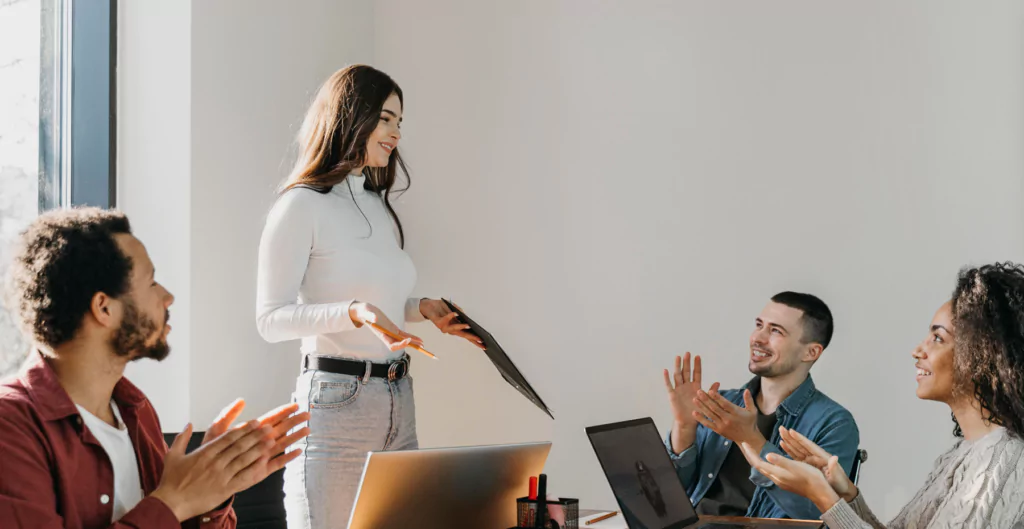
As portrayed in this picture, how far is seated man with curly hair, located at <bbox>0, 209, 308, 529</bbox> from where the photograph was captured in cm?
137

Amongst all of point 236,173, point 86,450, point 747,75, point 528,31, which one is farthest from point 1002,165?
point 86,450

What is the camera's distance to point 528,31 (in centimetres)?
388

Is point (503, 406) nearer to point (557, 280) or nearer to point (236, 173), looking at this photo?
point (557, 280)

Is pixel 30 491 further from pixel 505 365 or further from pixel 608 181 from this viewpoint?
pixel 608 181

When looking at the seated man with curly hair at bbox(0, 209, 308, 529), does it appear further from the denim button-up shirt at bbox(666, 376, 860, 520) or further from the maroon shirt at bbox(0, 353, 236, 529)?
the denim button-up shirt at bbox(666, 376, 860, 520)

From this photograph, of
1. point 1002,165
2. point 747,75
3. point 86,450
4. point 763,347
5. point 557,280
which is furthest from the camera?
point 557,280

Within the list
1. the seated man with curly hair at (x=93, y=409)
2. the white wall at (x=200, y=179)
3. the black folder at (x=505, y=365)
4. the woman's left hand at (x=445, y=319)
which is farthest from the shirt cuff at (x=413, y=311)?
the seated man with curly hair at (x=93, y=409)

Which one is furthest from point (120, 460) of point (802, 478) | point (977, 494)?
point (977, 494)

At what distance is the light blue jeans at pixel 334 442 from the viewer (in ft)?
7.36

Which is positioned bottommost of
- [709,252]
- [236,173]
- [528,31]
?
[709,252]

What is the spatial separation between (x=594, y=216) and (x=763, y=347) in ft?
3.56

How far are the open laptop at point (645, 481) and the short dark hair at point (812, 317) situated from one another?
81cm

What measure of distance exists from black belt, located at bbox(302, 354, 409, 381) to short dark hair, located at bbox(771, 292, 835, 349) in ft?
3.99

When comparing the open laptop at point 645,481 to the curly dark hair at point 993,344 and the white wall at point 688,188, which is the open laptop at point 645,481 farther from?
the white wall at point 688,188
